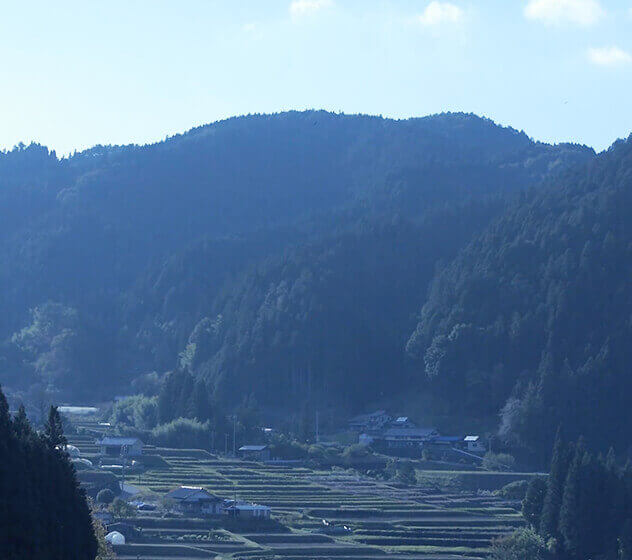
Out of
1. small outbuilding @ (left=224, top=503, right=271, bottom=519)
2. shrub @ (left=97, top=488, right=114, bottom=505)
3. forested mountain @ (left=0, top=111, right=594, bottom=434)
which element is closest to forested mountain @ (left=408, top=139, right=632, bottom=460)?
forested mountain @ (left=0, top=111, right=594, bottom=434)

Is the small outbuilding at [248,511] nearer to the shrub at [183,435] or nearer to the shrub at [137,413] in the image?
the shrub at [183,435]

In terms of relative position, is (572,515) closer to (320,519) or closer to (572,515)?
(572,515)

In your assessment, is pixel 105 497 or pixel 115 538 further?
pixel 105 497

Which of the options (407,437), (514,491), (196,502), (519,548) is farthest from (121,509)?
(407,437)

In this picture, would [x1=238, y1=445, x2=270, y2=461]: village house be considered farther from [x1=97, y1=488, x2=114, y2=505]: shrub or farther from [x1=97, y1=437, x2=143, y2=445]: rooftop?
[x1=97, y1=488, x2=114, y2=505]: shrub

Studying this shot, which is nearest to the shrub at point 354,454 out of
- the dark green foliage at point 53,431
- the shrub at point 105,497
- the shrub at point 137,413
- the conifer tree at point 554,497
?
the shrub at point 137,413

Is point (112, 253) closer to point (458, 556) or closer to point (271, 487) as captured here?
point (271, 487)
